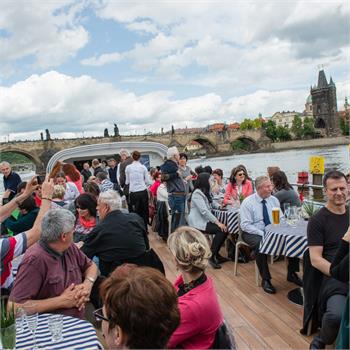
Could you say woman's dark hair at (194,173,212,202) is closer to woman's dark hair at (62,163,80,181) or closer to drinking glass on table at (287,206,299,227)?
drinking glass on table at (287,206,299,227)

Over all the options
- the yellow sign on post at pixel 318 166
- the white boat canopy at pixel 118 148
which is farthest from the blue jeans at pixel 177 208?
the yellow sign on post at pixel 318 166

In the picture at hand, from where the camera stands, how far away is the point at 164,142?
54875 mm

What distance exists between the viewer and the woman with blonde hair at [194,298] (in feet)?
5.06

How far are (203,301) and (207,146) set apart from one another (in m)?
66.0

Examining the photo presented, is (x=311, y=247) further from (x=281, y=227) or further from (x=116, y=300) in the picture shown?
(x=116, y=300)

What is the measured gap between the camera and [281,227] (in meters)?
3.46

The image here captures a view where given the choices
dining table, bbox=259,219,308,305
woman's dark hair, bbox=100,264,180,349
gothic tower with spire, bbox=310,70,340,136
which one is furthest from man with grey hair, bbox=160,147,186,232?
gothic tower with spire, bbox=310,70,340,136

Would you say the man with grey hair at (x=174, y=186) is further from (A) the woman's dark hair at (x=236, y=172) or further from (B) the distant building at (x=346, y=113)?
(B) the distant building at (x=346, y=113)

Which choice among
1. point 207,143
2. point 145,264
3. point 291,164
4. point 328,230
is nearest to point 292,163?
point 291,164

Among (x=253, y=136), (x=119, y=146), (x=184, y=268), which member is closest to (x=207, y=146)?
(x=253, y=136)

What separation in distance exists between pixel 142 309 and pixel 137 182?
496 centimetres

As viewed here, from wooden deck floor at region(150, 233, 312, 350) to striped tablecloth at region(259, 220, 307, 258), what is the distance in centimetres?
46

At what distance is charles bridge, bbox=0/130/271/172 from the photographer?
47188 mm

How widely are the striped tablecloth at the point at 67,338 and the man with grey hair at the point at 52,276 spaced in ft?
0.93
